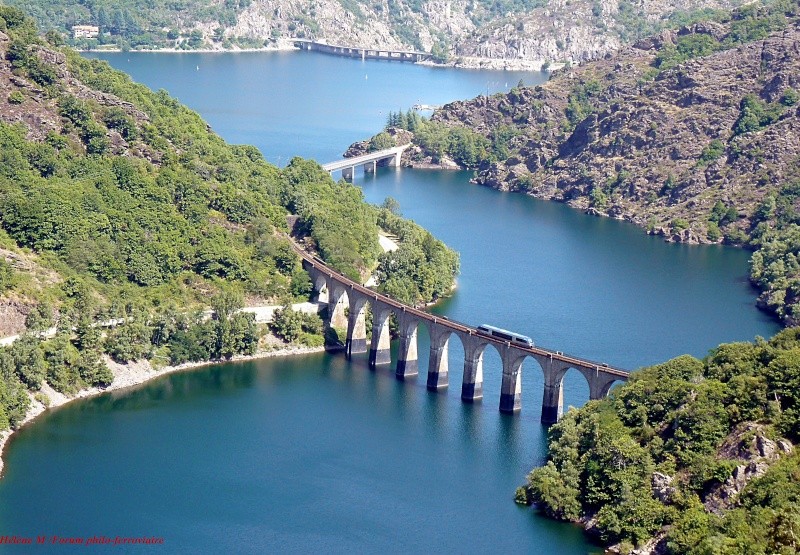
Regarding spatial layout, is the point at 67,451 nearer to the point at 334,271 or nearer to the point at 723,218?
the point at 334,271

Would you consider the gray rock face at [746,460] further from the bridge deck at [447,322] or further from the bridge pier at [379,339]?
the bridge pier at [379,339]

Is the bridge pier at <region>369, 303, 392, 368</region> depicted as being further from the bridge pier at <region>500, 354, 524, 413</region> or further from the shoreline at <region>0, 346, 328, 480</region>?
the bridge pier at <region>500, 354, 524, 413</region>

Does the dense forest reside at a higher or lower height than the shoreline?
higher

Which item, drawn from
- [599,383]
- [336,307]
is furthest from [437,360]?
[599,383]

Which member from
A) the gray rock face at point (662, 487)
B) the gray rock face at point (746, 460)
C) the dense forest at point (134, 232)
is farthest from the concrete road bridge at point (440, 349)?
the gray rock face at point (746, 460)

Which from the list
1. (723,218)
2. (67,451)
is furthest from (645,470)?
(723,218)

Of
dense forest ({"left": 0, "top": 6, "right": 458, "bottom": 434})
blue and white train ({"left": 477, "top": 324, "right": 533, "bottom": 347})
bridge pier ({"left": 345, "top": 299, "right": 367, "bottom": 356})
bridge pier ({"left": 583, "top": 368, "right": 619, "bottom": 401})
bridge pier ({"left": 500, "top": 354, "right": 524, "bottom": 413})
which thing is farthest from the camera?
bridge pier ({"left": 345, "top": 299, "right": 367, "bottom": 356})

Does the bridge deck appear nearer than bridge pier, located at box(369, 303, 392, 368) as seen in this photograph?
Yes

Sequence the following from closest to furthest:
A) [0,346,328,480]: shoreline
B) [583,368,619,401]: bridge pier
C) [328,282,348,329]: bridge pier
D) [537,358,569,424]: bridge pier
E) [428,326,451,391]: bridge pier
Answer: [583,368,619,401]: bridge pier
[0,346,328,480]: shoreline
[537,358,569,424]: bridge pier
[428,326,451,391]: bridge pier
[328,282,348,329]: bridge pier

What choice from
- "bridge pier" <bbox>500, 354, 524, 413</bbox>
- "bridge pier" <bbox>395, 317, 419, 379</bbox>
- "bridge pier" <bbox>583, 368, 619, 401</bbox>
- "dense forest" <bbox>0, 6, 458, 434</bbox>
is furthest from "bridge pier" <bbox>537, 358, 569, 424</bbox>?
"dense forest" <bbox>0, 6, 458, 434</bbox>
